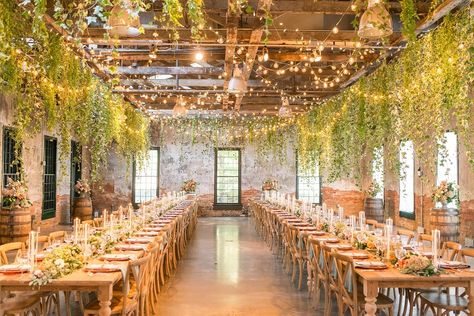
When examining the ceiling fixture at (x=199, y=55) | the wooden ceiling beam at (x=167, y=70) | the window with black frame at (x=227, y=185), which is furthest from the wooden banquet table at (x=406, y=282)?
the window with black frame at (x=227, y=185)

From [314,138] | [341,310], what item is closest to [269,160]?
[314,138]

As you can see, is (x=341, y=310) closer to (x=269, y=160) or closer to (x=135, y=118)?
(x=135, y=118)

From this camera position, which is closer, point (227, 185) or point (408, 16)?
point (408, 16)

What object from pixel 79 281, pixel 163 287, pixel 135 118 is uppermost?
pixel 135 118

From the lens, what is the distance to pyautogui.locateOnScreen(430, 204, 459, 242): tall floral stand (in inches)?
400

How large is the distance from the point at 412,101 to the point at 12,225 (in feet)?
25.6

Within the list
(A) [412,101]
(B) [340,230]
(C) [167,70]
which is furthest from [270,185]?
(B) [340,230]

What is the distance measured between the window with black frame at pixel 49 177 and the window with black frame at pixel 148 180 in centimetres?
461

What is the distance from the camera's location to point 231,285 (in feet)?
23.2

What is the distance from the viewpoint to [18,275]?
4242 mm

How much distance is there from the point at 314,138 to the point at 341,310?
10825mm

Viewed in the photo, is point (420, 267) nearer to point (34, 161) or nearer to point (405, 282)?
point (405, 282)

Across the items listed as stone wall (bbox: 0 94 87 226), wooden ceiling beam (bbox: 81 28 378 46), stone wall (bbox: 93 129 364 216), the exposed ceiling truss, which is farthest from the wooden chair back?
stone wall (bbox: 93 129 364 216)

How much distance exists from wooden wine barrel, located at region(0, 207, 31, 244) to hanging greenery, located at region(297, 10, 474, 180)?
721 centimetres
